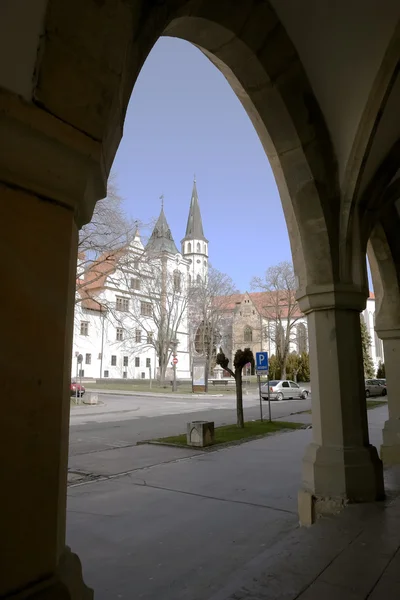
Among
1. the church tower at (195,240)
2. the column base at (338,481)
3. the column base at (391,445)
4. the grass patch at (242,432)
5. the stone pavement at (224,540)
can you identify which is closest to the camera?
the stone pavement at (224,540)

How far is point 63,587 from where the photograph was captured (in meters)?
1.57

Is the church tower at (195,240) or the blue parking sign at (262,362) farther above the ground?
the church tower at (195,240)

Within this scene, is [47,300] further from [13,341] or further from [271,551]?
[271,551]

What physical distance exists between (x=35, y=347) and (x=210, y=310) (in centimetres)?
4036

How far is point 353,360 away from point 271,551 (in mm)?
2091

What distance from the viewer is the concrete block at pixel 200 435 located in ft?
31.3

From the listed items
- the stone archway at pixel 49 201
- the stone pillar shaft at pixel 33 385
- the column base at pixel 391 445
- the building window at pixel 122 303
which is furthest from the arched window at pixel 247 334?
the stone pillar shaft at pixel 33 385

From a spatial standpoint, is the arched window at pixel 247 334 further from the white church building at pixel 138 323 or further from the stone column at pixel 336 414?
the stone column at pixel 336 414

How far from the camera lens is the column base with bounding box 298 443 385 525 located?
418 centimetres

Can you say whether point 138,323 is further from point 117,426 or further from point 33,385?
point 33,385

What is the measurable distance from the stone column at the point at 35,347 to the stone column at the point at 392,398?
5.71 m

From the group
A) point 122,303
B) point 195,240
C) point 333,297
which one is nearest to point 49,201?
point 333,297

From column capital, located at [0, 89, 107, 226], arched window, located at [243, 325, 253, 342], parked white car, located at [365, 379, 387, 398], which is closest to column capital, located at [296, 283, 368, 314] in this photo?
column capital, located at [0, 89, 107, 226]

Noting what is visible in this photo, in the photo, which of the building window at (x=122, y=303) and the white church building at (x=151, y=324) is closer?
the white church building at (x=151, y=324)
